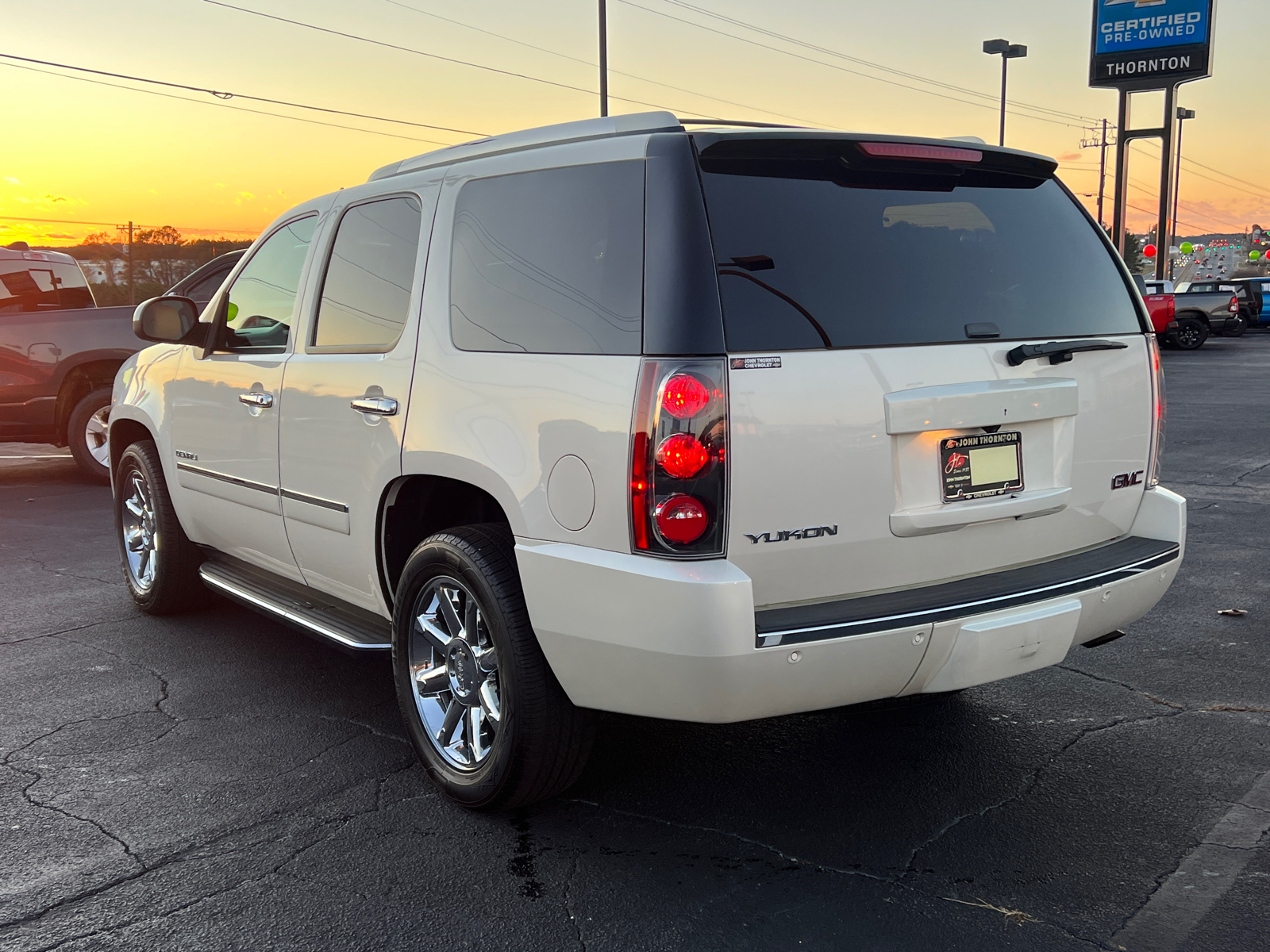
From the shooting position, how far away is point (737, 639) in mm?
2760

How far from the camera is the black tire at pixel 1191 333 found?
95.6ft

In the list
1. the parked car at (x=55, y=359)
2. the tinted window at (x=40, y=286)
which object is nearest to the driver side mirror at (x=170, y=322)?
the parked car at (x=55, y=359)

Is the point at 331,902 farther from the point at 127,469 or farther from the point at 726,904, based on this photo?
the point at 127,469

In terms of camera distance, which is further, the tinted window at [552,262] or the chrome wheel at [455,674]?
the chrome wheel at [455,674]

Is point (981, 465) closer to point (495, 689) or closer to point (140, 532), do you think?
point (495, 689)

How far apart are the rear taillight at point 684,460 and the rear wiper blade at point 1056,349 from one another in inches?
37.6

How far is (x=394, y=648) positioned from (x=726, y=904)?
1402 millimetres

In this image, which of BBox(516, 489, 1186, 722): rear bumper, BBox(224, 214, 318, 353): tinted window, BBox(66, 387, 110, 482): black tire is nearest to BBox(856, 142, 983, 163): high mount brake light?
BBox(516, 489, 1186, 722): rear bumper

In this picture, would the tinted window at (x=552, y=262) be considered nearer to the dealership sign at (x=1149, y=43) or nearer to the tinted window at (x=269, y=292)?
the tinted window at (x=269, y=292)

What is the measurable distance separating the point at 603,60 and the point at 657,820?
24.8m

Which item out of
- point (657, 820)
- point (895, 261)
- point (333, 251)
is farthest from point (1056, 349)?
point (333, 251)

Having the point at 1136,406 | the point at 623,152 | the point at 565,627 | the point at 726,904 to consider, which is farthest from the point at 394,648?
the point at 1136,406

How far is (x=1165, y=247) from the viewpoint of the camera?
4475 cm

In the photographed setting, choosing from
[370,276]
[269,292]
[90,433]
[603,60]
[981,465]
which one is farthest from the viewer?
[603,60]
